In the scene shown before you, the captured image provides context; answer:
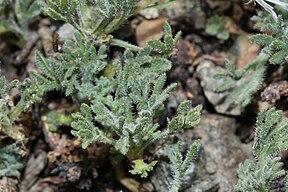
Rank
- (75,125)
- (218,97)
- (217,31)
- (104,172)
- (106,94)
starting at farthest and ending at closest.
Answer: (217,31), (218,97), (104,172), (106,94), (75,125)

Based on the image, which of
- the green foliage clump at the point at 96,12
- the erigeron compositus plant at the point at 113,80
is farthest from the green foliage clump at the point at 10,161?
the green foliage clump at the point at 96,12

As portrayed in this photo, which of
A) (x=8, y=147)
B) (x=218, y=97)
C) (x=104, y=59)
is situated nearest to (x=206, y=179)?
(x=218, y=97)

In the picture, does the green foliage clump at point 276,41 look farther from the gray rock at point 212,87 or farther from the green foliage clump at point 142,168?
the green foliage clump at point 142,168

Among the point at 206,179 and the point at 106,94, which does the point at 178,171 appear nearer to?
the point at 206,179

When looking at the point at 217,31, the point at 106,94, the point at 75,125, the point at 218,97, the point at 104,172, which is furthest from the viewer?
the point at 217,31

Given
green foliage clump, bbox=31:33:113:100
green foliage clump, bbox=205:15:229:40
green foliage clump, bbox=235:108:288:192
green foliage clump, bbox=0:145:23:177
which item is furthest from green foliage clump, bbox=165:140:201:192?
green foliage clump, bbox=205:15:229:40

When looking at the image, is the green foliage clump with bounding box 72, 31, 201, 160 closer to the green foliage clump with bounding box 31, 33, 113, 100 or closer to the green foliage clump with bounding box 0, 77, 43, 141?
the green foliage clump with bounding box 31, 33, 113, 100
